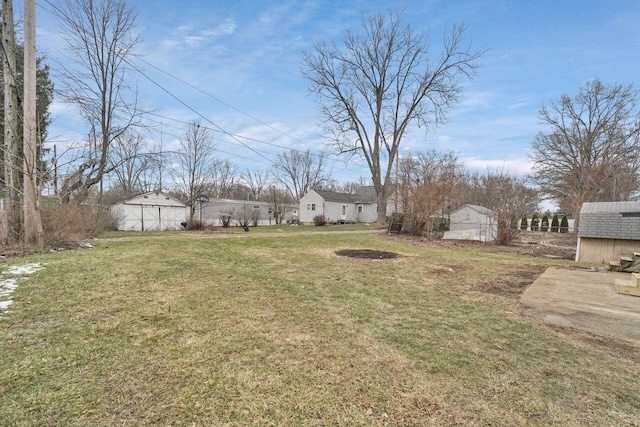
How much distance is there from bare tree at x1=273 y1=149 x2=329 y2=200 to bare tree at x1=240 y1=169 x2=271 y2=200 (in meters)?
1.75

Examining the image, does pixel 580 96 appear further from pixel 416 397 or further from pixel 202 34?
pixel 416 397

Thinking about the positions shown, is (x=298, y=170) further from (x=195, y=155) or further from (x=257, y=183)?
(x=195, y=155)

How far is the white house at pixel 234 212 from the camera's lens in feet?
83.2

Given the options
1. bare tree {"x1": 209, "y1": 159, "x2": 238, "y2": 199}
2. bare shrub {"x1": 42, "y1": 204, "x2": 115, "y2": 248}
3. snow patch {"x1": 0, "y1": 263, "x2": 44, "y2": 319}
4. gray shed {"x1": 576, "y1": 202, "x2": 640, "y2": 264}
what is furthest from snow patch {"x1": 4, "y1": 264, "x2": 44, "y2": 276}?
bare tree {"x1": 209, "y1": 159, "x2": 238, "y2": 199}

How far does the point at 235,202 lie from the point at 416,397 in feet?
89.6

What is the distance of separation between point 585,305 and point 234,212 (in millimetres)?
26037

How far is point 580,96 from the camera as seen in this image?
2494 centimetres

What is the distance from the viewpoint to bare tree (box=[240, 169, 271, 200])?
4253cm

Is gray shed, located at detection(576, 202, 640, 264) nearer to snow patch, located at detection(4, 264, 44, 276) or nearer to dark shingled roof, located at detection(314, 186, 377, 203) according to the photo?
snow patch, located at detection(4, 264, 44, 276)

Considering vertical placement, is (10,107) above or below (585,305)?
above

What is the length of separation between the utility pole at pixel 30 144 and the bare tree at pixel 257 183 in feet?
116

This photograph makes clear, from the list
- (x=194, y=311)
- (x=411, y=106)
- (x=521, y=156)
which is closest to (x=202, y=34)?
(x=194, y=311)

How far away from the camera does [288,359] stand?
2383 millimetres

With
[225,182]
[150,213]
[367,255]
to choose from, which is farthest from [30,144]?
[225,182]
